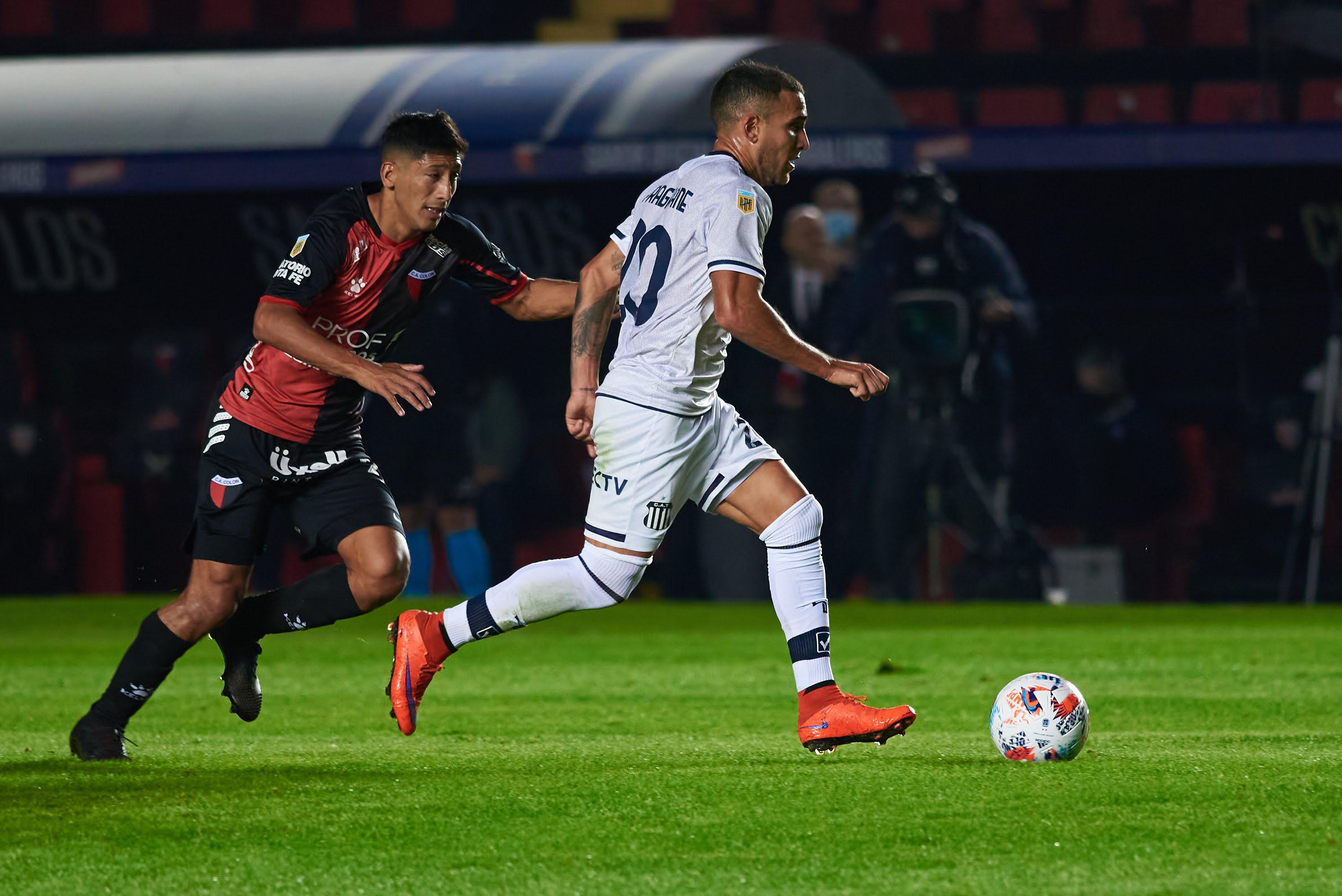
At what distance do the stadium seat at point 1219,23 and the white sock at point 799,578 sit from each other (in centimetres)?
1357

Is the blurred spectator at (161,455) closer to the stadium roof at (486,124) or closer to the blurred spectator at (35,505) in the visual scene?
the blurred spectator at (35,505)

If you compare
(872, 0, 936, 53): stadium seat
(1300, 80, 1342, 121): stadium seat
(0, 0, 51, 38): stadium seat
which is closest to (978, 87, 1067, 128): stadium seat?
(872, 0, 936, 53): stadium seat

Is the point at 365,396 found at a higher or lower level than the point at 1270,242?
lower

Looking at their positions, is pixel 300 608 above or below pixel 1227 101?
below

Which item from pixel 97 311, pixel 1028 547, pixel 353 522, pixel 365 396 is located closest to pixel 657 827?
pixel 353 522

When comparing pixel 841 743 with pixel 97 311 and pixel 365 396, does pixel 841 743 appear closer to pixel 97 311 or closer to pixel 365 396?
pixel 365 396

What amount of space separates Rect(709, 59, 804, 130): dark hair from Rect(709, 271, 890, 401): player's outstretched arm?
0.51m

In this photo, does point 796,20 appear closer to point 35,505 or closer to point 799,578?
point 35,505

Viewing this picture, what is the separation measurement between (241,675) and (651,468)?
1.55 metres

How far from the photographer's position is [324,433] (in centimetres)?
598

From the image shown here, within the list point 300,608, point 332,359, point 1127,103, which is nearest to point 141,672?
point 300,608

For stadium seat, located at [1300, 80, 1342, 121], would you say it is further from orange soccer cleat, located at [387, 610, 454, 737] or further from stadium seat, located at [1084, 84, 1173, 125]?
orange soccer cleat, located at [387, 610, 454, 737]

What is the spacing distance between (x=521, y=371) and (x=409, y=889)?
9.52 meters

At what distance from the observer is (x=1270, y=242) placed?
1262 cm
